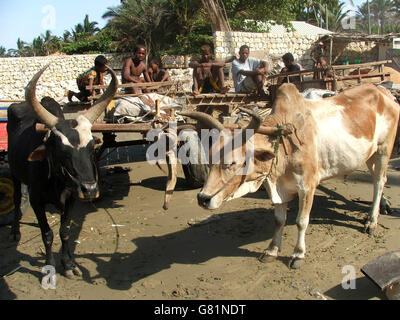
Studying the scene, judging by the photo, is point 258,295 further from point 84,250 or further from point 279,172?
point 84,250

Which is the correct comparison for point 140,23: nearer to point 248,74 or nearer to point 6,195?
point 248,74

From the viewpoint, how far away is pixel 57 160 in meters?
3.49

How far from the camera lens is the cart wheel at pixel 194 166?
5.48 metres

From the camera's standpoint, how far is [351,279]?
11.8 ft

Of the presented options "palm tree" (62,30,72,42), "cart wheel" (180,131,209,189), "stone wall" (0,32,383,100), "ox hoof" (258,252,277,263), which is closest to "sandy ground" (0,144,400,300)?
"ox hoof" (258,252,277,263)

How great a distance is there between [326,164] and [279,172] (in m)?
0.70

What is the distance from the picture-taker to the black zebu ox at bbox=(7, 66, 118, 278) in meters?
3.34

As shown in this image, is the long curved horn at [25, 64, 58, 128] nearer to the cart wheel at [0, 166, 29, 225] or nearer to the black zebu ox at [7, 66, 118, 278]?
the black zebu ox at [7, 66, 118, 278]

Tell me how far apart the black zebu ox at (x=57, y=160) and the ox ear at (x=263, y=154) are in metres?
1.54

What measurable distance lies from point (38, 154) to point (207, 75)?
486 cm

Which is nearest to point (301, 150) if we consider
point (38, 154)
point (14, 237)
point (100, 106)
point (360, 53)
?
point (100, 106)

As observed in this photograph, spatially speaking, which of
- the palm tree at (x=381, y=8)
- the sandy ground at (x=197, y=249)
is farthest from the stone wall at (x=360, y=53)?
the palm tree at (x=381, y=8)

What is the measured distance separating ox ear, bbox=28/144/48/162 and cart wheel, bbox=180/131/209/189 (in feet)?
7.08

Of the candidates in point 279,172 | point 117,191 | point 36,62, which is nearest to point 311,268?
point 279,172
